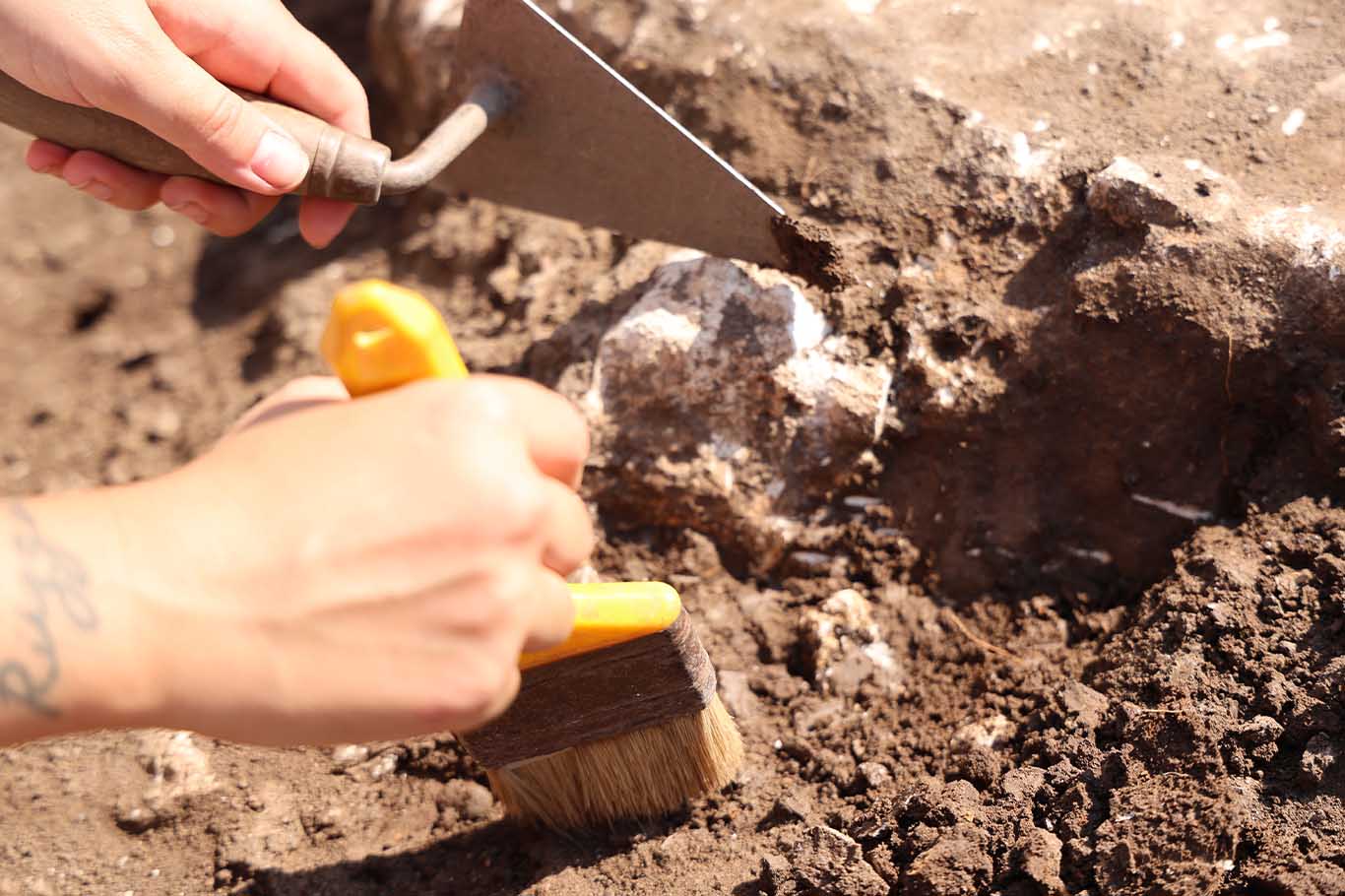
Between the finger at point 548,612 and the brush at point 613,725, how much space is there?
175 millimetres

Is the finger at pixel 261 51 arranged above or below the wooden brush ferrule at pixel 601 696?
above

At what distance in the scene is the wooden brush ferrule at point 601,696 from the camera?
1.77 meters

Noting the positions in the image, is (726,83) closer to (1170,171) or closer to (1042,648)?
(1170,171)

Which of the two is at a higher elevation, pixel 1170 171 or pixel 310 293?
pixel 1170 171

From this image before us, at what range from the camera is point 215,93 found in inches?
75.4

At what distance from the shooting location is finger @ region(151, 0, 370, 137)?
2113mm

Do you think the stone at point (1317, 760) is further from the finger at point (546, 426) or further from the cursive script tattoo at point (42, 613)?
the cursive script tattoo at point (42, 613)

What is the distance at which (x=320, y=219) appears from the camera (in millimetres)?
2348

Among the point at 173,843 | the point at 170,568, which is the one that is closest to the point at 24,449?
the point at 173,843

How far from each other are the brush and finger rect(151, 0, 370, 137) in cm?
79

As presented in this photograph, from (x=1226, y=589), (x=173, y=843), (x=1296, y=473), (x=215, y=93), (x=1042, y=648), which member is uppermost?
(x=215, y=93)

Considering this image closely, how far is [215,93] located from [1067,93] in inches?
67.3

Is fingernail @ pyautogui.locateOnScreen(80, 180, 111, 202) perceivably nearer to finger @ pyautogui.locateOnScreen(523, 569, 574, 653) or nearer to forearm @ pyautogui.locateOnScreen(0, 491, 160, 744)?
forearm @ pyautogui.locateOnScreen(0, 491, 160, 744)

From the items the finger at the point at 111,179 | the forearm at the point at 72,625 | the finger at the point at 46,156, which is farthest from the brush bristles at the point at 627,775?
the finger at the point at 46,156
